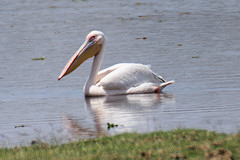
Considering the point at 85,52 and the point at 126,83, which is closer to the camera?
the point at 126,83

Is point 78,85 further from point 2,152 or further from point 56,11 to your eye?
point 56,11

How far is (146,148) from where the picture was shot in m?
6.31

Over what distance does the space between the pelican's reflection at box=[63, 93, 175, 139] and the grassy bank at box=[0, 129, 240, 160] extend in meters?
1.11

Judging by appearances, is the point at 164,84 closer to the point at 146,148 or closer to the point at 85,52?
the point at 85,52

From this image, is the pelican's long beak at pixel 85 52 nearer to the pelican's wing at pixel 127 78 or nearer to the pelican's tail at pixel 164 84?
the pelican's wing at pixel 127 78

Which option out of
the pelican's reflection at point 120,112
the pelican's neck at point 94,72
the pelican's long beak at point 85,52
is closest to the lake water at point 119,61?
the pelican's reflection at point 120,112

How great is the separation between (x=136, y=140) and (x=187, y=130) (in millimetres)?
649

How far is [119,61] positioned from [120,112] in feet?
19.3

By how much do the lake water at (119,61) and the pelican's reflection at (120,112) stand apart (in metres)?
0.02

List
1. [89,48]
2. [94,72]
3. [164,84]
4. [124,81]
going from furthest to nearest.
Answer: [89,48]
[94,72]
[164,84]
[124,81]

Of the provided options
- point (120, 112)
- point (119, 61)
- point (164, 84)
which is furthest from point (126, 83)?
point (119, 61)

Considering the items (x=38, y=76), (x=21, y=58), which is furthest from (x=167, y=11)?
(x=38, y=76)

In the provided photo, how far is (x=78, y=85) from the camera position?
43.4 feet

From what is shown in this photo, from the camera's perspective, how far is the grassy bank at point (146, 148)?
598cm
